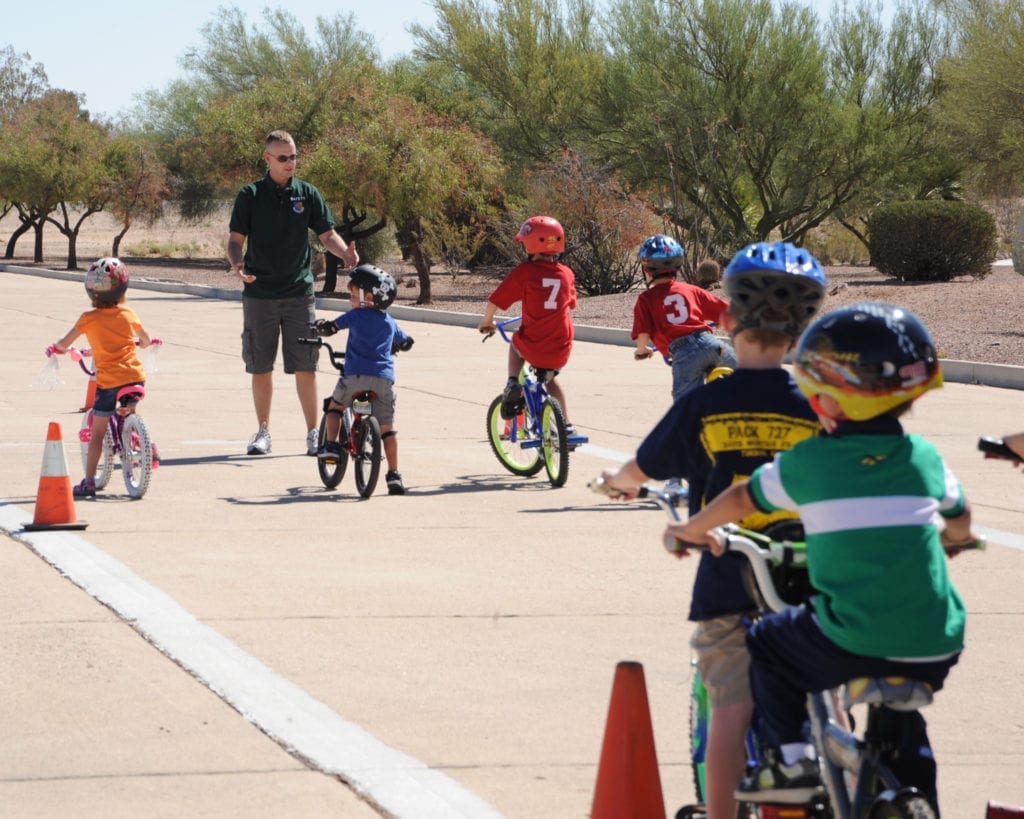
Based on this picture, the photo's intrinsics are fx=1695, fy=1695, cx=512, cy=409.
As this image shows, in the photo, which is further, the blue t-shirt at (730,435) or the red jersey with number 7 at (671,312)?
the red jersey with number 7 at (671,312)

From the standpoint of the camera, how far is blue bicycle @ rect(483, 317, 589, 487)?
10.6m

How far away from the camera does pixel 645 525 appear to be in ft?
30.3

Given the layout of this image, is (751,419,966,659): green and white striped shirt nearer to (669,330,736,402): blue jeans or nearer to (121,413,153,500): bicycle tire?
(669,330,736,402): blue jeans

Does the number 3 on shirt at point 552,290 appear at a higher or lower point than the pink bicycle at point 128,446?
higher

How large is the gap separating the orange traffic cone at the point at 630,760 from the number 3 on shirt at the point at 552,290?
6.78m

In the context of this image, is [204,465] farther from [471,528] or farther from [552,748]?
[552,748]

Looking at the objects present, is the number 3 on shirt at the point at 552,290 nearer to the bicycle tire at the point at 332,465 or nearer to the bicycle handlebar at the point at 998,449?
the bicycle tire at the point at 332,465

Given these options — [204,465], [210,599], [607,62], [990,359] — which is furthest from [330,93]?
[210,599]

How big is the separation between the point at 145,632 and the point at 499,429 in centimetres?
477

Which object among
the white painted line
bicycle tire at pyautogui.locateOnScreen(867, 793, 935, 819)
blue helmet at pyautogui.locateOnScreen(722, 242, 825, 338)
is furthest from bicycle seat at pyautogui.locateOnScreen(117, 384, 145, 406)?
bicycle tire at pyautogui.locateOnScreen(867, 793, 935, 819)

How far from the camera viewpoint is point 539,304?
10781mm

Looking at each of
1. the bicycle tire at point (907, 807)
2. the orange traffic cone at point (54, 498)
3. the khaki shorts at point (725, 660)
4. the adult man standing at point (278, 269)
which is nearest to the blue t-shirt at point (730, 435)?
the khaki shorts at point (725, 660)

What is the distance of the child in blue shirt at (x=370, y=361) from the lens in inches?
401

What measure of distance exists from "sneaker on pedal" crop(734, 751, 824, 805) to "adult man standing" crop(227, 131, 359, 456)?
875cm
